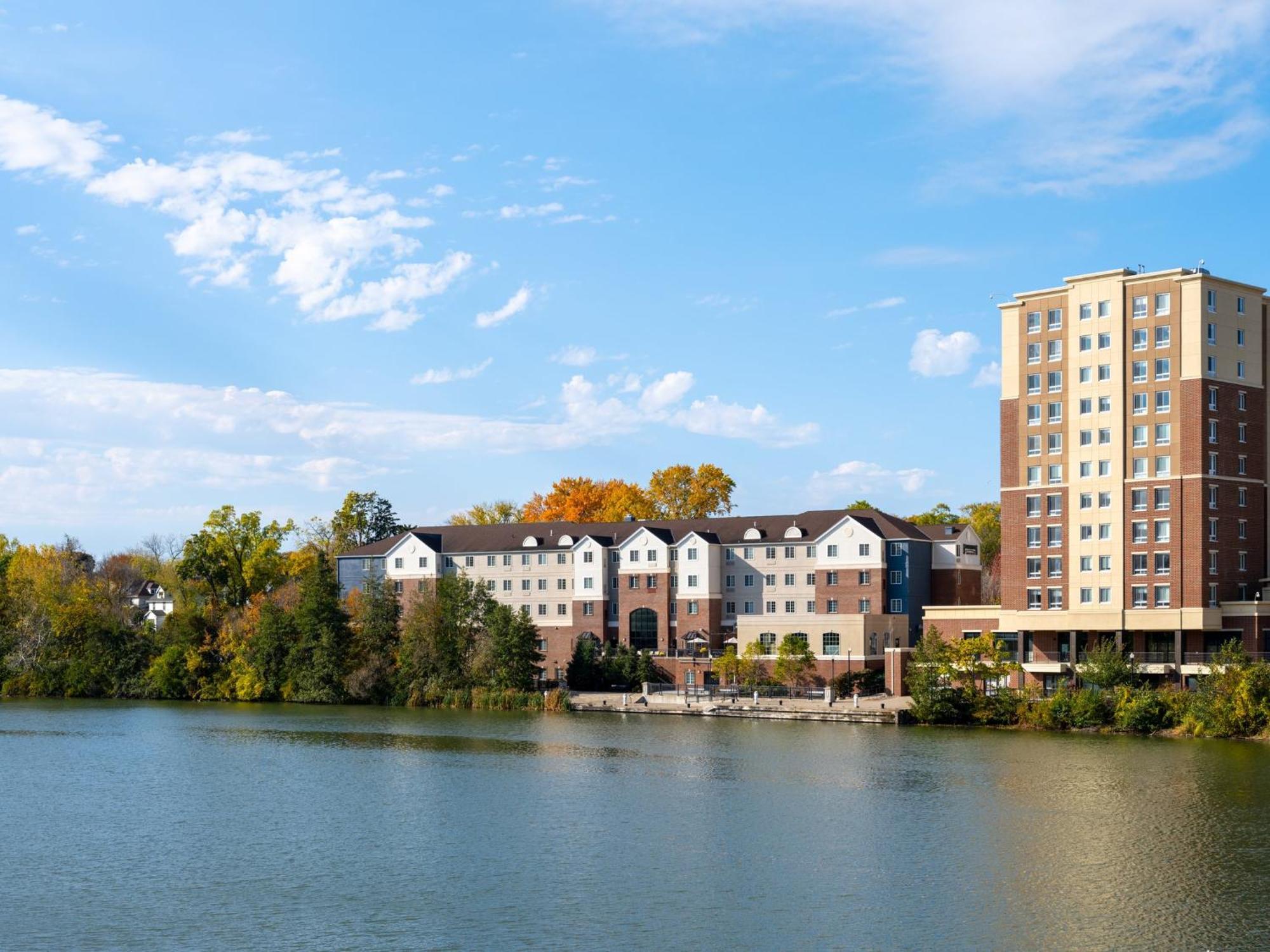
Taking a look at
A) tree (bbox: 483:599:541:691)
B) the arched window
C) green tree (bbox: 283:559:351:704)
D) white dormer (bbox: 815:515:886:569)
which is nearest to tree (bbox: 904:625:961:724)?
white dormer (bbox: 815:515:886:569)

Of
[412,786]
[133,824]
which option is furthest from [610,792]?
[133,824]

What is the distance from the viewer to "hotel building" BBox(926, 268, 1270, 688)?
7462 cm

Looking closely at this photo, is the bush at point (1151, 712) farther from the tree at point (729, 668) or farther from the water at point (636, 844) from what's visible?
the tree at point (729, 668)

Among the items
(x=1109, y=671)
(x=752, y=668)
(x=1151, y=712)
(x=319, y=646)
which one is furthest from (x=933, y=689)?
(x=319, y=646)

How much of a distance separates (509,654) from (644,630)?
40.6ft

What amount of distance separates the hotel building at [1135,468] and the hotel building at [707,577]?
39.9ft

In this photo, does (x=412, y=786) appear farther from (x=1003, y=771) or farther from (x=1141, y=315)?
(x=1141, y=315)

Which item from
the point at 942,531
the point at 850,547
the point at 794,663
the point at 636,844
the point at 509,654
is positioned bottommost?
the point at 636,844

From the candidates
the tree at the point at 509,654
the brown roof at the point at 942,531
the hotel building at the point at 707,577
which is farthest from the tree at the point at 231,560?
the brown roof at the point at 942,531

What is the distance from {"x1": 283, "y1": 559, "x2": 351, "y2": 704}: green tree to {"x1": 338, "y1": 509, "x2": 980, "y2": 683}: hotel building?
545 cm

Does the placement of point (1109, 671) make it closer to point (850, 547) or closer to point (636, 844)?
point (850, 547)

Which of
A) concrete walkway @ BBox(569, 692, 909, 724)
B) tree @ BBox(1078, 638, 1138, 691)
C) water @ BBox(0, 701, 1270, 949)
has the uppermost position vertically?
tree @ BBox(1078, 638, 1138, 691)

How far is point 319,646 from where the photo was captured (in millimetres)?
93250

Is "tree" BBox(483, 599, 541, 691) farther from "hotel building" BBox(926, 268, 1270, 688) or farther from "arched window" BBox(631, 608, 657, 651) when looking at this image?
"hotel building" BBox(926, 268, 1270, 688)
